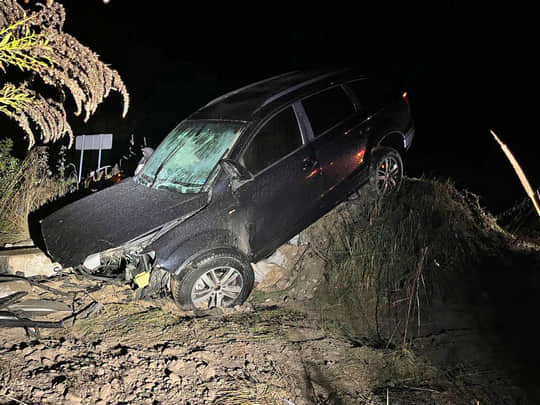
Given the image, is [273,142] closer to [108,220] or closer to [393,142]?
[108,220]

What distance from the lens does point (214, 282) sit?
4.00 meters

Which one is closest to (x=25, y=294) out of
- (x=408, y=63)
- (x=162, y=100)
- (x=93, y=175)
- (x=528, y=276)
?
(x=93, y=175)

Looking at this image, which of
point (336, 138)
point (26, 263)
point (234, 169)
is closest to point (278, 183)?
point (234, 169)

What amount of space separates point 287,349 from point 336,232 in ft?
7.37

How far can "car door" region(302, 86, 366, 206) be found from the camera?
15.1ft

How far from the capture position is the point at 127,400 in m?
2.61

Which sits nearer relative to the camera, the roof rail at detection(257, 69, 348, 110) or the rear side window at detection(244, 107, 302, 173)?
the rear side window at detection(244, 107, 302, 173)

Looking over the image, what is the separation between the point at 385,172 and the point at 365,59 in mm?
14648

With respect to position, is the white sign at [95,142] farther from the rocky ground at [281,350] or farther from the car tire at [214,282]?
the car tire at [214,282]

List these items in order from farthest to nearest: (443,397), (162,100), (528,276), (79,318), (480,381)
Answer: (162,100) → (528,276) → (79,318) → (480,381) → (443,397)

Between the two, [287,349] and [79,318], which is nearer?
[287,349]

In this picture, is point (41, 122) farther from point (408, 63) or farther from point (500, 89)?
point (408, 63)

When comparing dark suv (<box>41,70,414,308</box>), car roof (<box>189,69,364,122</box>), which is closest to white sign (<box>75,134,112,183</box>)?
dark suv (<box>41,70,414,308</box>)

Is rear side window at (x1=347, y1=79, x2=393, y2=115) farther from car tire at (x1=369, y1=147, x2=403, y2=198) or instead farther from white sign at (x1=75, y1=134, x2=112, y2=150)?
white sign at (x1=75, y1=134, x2=112, y2=150)
